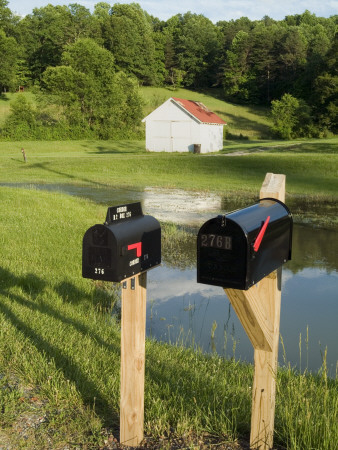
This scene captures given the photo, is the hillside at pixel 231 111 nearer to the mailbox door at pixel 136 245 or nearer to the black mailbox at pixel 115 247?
the mailbox door at pixel 136 245

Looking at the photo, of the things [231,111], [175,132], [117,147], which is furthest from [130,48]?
[175,132]

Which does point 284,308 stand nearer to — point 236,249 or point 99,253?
point 99,253

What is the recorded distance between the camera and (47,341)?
5.36 m

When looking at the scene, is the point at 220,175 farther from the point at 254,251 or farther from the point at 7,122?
the point at 7,122

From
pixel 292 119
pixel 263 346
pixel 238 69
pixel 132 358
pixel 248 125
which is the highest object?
pixel 238 69

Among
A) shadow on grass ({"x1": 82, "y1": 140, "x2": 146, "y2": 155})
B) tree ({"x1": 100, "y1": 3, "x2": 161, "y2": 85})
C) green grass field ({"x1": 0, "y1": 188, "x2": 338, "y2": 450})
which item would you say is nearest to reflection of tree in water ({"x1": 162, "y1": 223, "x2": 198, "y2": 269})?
green grass field ({"x1": 0, "y1": 188, "x2": 338, "y2": 450})

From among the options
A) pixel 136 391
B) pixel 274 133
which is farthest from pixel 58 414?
pixel 274 133

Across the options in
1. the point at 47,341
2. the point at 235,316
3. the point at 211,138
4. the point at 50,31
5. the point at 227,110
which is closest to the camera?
the point at 47,341

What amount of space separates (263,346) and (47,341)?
2.79 metres

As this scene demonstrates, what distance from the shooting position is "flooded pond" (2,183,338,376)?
6977 millimetres

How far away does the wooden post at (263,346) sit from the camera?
3098mm

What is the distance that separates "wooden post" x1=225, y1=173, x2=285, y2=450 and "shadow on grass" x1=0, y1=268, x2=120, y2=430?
1097mm

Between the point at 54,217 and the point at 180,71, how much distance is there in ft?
362

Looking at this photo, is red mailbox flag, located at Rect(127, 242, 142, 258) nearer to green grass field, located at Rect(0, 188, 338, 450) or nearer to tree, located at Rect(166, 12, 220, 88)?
green grass field, located at Rect(0, 188, 338, 450)
